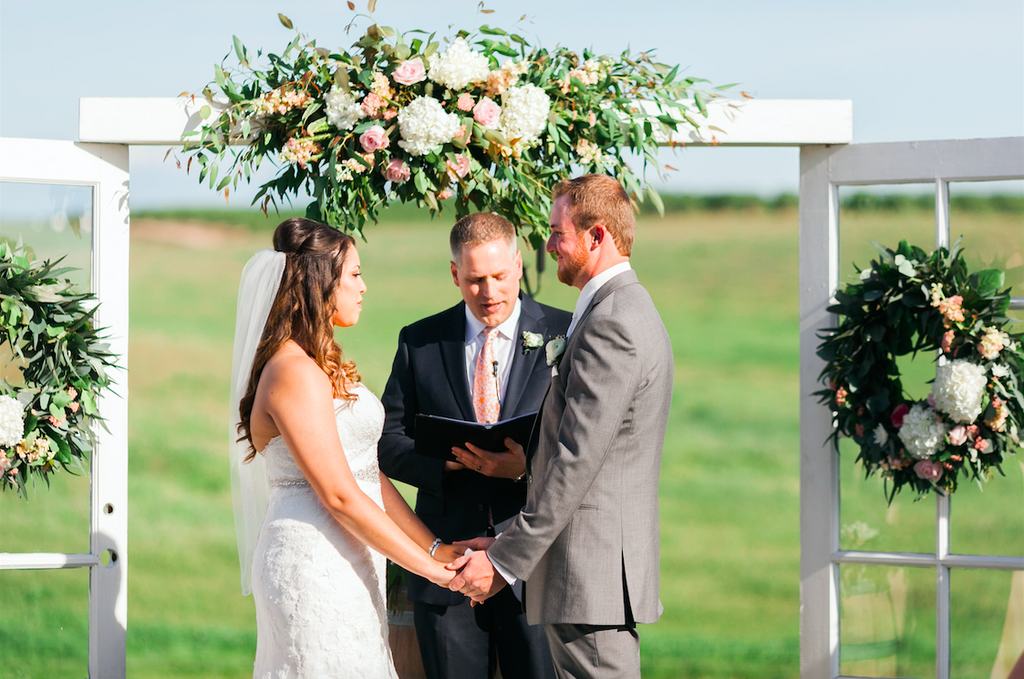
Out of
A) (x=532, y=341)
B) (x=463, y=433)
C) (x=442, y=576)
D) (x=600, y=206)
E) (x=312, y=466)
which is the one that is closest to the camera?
(x=312, y=466)

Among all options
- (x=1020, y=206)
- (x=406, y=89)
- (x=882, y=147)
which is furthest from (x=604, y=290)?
(x=1020, y=206)

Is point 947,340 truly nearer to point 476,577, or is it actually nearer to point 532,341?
point 532,341

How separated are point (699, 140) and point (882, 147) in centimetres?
61

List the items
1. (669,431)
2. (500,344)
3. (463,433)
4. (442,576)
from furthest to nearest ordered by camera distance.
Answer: (669,431) → (500,344) → (463,433) → (442,576)

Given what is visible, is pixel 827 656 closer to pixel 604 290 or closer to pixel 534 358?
pixel 534 358

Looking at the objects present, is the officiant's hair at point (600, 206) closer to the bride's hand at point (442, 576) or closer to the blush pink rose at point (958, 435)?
the bride's hand at point (442, 576)

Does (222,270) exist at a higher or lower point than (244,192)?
lower

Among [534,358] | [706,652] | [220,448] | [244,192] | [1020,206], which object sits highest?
[244,192]

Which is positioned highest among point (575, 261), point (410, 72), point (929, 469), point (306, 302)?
point (410, 72)

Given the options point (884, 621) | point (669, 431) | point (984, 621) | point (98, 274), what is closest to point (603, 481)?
point (884, 621)

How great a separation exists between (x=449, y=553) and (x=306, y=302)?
0.82 m

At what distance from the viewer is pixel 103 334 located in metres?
3.03

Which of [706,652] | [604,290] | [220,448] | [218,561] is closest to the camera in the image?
[604,290]

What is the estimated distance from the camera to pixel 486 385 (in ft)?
8.54
